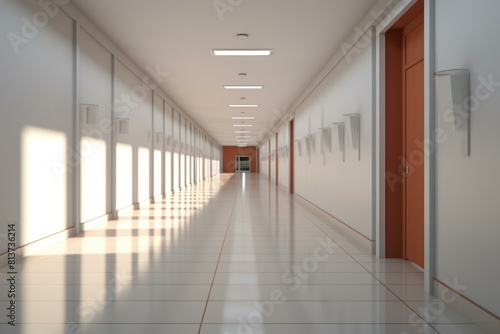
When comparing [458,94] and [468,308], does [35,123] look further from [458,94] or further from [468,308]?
[468,308]

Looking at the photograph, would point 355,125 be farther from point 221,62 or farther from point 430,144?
point 221,62

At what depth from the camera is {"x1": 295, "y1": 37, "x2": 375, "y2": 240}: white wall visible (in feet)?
25.2

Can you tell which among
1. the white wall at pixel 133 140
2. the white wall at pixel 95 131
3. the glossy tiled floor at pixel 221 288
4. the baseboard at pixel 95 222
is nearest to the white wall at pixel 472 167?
the glossy tiled floor at pixel 221 288

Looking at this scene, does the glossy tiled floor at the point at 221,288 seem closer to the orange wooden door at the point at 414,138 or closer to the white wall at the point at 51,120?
the orange wooden door at the point at 414,138

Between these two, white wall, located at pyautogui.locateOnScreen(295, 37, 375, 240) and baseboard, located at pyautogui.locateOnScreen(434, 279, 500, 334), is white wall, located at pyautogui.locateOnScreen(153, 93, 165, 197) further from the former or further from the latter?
baseboard, located at pyautogui.locateOnScreen(434, 279, 500, 334)

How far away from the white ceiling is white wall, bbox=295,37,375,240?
777 millimetres

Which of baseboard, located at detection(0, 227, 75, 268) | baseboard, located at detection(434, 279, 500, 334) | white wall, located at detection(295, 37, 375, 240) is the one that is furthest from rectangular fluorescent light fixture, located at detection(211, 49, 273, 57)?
baseboard, located at detection(434, 279, 500, 334)

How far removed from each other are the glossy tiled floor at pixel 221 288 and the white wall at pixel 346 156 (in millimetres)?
752

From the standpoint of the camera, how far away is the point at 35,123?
22.6 feet

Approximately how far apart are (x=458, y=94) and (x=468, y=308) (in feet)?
6.81

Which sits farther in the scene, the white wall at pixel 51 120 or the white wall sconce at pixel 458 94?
the white wall at pixel 51 120

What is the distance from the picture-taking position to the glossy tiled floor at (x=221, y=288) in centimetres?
390

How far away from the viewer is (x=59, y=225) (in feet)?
25.8

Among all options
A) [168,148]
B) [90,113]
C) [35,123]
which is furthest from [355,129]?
[168,148]
